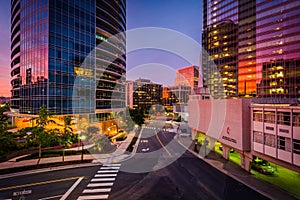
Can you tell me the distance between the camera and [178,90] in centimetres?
16212

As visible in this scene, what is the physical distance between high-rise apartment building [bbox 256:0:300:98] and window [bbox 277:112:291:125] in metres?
59.4

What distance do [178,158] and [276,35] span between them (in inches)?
2717

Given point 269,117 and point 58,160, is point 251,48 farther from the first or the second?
point 58,160

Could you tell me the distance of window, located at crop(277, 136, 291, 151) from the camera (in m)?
18.0

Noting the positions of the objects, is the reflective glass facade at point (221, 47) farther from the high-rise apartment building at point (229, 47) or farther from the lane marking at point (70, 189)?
the lane marking at point (70, 189)

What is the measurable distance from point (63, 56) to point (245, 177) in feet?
146

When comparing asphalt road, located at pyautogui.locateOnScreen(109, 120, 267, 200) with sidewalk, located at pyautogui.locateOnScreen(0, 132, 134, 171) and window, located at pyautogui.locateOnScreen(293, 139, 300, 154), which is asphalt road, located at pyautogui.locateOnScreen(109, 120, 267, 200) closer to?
sidewalk, located at pyautogui.locateOnScreen(0, 132, 134, 171)

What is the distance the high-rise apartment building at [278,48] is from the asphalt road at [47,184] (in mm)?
76399

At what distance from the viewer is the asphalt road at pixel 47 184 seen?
1609 cm

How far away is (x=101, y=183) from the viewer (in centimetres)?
1897

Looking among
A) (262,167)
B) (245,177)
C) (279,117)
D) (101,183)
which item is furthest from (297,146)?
(101,183)

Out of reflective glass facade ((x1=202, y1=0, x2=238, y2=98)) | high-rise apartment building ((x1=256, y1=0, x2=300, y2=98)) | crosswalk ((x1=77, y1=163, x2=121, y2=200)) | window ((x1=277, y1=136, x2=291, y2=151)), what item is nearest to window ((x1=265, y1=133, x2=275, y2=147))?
window ((x1=277, y1=136, x2=291, y2=151))

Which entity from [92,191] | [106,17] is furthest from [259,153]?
[106,17]

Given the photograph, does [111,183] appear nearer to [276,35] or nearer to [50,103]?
[50,103]
